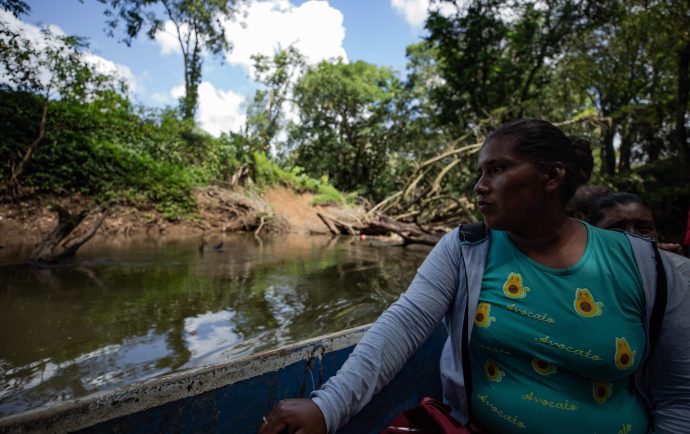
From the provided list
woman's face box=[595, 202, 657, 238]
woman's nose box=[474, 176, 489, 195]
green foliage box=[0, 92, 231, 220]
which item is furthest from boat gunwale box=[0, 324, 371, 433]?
green foliage box=[0, 92, 231, 220]

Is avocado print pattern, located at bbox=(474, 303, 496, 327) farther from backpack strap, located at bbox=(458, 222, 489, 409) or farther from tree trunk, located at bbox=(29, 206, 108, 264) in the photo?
tree trunk, located at bbox=(29, 206, 108, 264)

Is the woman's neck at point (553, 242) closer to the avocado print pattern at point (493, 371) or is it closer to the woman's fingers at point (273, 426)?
the avocado print pattern at point (493, 371)

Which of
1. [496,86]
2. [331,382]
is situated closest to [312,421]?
[331,382]

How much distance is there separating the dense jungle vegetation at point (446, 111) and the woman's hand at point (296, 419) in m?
7.93

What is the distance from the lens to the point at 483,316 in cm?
119

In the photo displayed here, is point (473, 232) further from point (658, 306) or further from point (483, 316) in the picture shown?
point (658, 306)

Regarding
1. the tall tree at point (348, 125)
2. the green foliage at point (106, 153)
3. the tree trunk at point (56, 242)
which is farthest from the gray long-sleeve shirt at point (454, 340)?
the tall tree at point (348, 125)

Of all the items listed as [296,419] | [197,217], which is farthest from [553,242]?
[197,217]

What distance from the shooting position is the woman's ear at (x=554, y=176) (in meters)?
1.22

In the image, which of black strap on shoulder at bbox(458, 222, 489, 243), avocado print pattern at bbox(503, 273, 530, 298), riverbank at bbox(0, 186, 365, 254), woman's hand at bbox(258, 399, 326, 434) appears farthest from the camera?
riverbank at bbox(0, 186, 365, 254)

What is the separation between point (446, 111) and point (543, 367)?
15279mm

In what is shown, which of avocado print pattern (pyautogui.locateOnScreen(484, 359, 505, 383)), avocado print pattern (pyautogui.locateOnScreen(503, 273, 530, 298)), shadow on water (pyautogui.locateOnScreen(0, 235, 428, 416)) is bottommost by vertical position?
shadow on water (pyautogui.locateOnScreen(0, 235, 428, 416))

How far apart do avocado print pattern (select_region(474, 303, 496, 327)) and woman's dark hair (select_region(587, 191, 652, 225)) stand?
4.67ft

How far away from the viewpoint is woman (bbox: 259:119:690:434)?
1.08 meters
